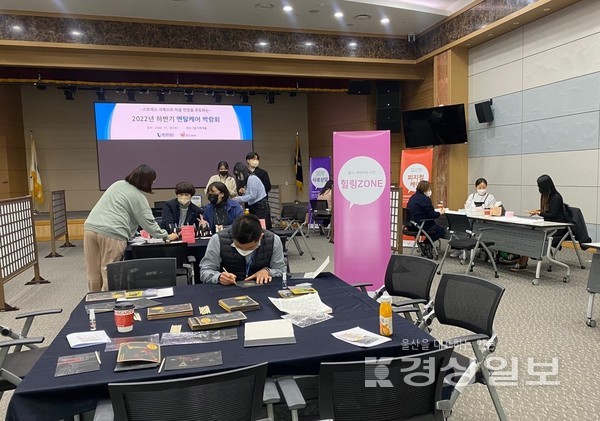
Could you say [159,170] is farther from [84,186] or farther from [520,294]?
[520,294]

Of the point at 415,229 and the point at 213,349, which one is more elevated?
the point at 213,349

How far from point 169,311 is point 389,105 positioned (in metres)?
8.79

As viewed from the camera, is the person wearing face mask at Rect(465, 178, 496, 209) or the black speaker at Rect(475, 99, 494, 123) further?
the black speaker at Rect(475, 99, 494, 123)

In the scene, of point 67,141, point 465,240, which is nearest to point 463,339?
point 465,240

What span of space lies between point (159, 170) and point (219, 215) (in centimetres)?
543

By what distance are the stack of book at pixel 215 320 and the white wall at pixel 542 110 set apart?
622 centimetres

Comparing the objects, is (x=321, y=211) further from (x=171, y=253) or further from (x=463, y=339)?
(x=463, y=339)

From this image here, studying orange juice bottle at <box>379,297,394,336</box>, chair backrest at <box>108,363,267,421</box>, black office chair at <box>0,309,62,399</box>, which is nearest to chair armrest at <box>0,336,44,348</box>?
black office chair at <box>0,309,62,399</box>

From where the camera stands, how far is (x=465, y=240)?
5742mm

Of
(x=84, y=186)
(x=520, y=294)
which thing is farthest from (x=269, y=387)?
(x=84, y=186)

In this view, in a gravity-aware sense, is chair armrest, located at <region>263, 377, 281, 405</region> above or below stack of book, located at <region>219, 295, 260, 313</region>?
below

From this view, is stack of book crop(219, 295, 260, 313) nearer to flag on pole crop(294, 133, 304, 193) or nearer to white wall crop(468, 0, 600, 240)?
white wall crop(468, 0, 600, 240)

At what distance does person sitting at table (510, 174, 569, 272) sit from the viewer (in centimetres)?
557

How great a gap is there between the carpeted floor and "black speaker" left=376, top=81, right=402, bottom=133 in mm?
4462
